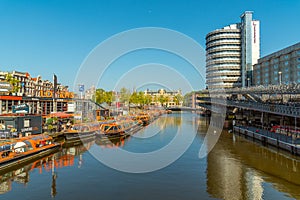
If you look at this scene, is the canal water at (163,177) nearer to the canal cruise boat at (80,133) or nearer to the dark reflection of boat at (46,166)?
the dark reflection of boat at (46,166)

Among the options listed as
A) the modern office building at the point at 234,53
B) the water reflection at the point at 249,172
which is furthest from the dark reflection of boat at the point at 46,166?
the modern office building at the point at 234,53

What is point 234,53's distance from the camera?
127 metres

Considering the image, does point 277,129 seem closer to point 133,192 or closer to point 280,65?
point 133,192

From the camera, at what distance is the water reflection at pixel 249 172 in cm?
1925

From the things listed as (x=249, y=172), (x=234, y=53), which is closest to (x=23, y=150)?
(x=249, y=172)

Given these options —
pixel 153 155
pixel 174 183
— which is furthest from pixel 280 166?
pixel 153 155

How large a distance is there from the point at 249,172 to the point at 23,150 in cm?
2328

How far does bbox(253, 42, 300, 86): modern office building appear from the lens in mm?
82438

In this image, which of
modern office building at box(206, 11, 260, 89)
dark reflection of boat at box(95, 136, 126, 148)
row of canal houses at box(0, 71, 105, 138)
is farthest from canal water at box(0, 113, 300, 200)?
modern office building at box(206, 11, 260, 89)

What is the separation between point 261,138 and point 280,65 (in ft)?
207

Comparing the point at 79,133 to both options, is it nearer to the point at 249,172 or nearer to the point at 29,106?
the point at 29,106

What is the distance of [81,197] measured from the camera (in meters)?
18.2

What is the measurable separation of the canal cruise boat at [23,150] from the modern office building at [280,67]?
224ft

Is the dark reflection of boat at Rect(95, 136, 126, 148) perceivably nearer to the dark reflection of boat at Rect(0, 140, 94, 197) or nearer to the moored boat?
the moored boat
